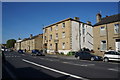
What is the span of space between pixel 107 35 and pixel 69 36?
10.8 m

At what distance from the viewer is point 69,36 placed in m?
32.6

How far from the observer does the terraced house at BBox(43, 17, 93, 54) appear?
32906 mm

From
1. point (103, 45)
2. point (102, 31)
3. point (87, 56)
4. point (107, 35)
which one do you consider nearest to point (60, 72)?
point (87, 56)

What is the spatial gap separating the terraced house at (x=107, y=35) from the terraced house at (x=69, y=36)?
25.5 feet

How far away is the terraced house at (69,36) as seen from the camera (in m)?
32.9

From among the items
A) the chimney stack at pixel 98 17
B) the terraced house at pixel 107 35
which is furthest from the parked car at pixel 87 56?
the chimney stack at pixel 98 17

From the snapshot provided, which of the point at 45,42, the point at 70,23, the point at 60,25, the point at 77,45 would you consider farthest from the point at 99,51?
the point at 45,42

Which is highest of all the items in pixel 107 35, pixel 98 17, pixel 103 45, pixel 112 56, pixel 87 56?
pixel 98 17

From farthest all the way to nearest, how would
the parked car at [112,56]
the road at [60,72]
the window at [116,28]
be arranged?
1. the window at [116,28]
2. the parked car at [112,56]
3. the road at [60,72]

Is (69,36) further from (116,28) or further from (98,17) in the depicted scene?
(116,28)

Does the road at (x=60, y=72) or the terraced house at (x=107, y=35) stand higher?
the terraced house at (x=107, y=35)

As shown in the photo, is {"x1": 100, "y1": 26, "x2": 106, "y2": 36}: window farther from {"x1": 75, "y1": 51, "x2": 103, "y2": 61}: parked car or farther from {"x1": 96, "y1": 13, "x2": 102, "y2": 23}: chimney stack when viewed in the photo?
{"x1": 75, "y1": 51, "x2": 103, "y2": 61}: parked car

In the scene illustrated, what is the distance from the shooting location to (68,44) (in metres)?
32.5

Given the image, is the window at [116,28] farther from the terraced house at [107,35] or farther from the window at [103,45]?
the window at [103,45]
